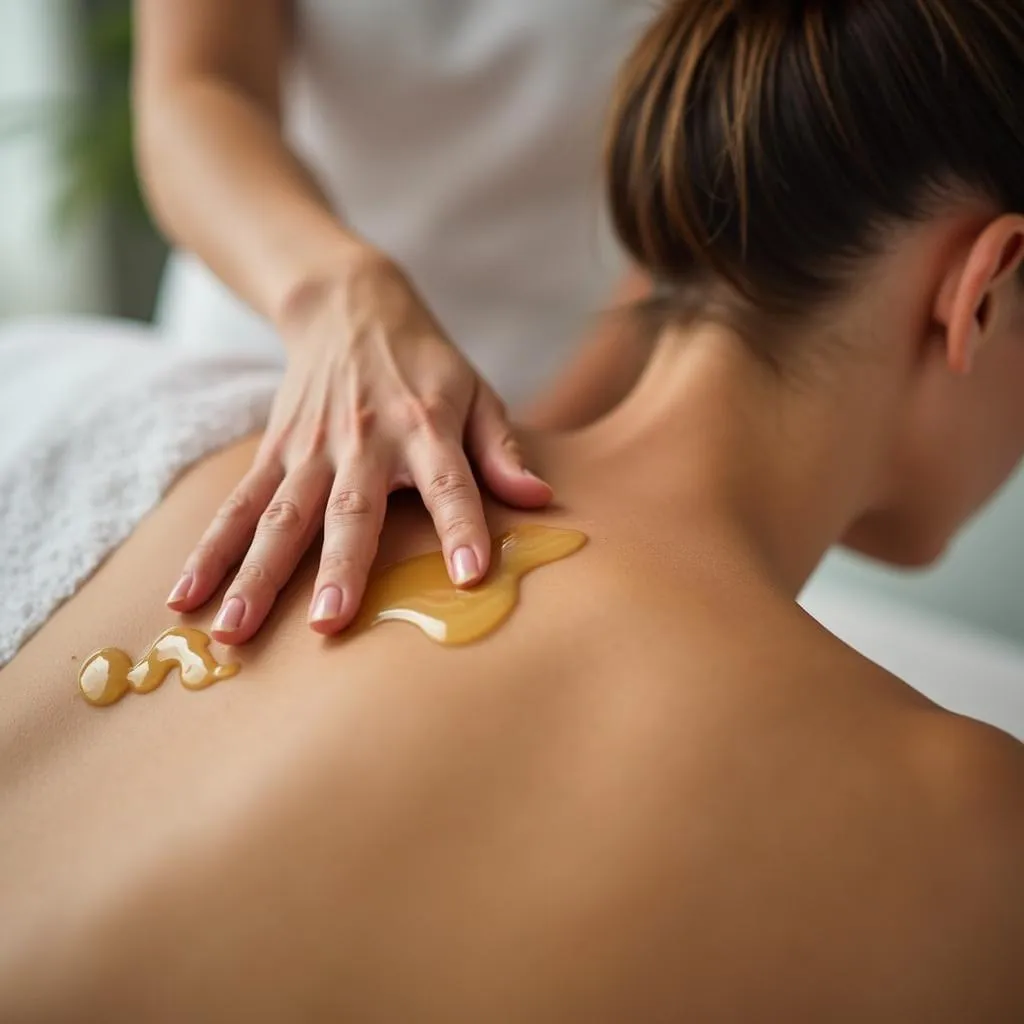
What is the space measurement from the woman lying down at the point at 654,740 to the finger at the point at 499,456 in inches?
0.8

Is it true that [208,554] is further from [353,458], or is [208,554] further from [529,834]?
[529,834]

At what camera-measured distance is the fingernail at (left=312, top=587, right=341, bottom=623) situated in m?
0.74

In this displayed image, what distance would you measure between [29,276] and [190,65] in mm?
1636

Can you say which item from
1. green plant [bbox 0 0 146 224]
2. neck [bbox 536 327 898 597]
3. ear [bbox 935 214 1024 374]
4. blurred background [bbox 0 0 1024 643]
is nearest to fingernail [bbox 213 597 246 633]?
neck [bbox 536 327 898 597]

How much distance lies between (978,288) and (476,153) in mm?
720

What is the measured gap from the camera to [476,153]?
4.79 feet

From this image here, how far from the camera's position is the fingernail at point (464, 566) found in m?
0.76

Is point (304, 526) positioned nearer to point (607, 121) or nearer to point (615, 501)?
point (615, 501)

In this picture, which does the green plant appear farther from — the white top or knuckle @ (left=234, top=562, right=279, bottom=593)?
knuckle @ (left=234, top=562, right=279, bottom=593)

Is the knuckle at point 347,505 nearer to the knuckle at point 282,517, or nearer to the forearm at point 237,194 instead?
the knuckle at point 282,517

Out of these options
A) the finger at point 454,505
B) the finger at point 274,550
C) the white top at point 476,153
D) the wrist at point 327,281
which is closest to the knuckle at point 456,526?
the finger at point 454,505

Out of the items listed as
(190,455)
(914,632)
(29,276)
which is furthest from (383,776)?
(29,276)

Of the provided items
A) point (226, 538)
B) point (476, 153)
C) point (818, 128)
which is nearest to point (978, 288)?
point (818, 128)

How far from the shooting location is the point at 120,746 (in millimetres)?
735
